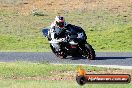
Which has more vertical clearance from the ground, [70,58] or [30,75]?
[30,75]

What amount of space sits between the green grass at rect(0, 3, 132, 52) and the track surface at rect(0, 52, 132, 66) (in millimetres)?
2641

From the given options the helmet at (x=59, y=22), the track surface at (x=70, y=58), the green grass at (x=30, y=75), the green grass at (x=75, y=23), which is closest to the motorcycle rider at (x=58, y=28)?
the helmet at (x=59, y=22)

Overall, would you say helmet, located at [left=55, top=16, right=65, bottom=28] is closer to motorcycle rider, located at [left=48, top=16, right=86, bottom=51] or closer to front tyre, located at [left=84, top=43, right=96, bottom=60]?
motorcycle rider, located at [left=48, top=16, right=86, bottom=51]

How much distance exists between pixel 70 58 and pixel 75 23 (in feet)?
55.1

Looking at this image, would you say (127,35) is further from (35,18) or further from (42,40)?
(35,18)

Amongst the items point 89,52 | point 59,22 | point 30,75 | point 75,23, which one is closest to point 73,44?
point 89,52

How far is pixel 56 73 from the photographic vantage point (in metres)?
18.4

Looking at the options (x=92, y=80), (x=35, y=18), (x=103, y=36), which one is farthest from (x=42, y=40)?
(x=92, y=80)

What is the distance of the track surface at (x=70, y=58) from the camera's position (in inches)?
862

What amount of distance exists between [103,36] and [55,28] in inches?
437

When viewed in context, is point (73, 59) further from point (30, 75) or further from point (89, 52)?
point (30, 75)

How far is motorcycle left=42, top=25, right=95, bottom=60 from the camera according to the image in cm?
2303

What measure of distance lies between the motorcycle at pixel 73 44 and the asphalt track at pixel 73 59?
0.75 feet

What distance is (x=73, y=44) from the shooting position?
23156 mm
